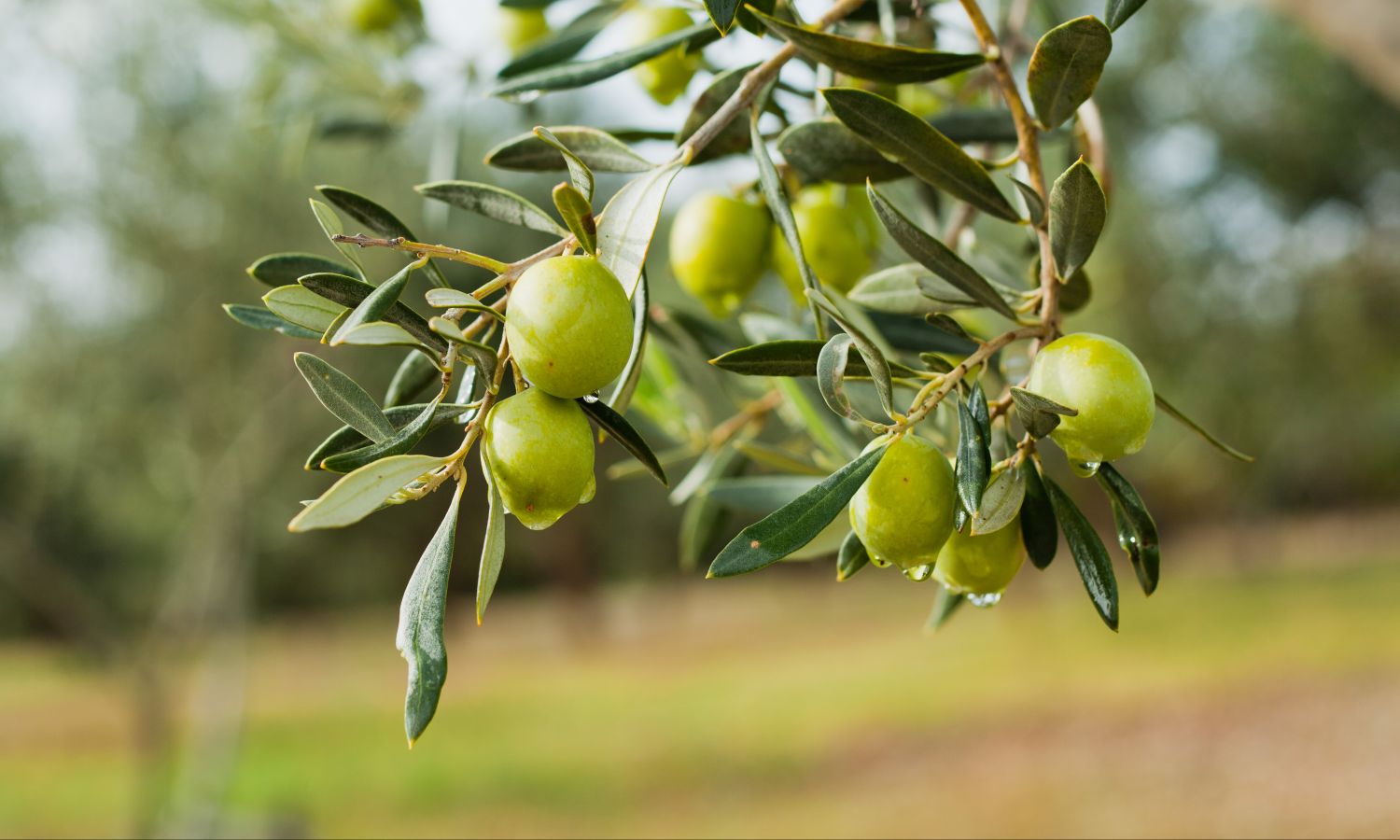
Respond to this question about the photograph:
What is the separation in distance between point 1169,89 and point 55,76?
10.3 meters

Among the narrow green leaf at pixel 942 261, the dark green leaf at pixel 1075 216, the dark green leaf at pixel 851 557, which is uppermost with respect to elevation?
the dark green leaf at pixel 1075 216

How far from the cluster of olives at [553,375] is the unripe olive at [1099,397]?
8.3 inches

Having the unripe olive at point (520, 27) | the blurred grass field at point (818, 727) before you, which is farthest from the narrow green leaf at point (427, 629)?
the blurred grass field at point (818, 727)

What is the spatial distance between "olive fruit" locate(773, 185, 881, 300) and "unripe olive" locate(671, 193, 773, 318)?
0.02m

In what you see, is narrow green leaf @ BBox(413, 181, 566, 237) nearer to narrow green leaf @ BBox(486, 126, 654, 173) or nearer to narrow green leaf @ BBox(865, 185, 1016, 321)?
narrow green leaf @ BBox(486, 126, 654, 173)

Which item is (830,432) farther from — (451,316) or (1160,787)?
(1160,787)

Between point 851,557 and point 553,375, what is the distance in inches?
8.8

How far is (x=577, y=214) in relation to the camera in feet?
1.55

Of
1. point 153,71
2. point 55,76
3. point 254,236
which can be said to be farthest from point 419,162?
point 55,76

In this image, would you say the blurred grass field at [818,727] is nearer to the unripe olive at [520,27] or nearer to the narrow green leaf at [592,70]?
the unripe olive at [520,27]

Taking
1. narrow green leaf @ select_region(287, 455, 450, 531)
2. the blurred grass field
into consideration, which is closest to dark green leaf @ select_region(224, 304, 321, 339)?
narrow green leaf @ select_region(287, 455, 450, 531)

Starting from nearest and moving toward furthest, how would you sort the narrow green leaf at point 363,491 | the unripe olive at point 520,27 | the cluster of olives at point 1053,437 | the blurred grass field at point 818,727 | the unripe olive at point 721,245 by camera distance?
the narrow green leaf at point 363,491, the cluster of olives at point 1053,437, the unripe olive at point 721,245, the unripe olive at point 520,27, the blurred grass field at point 818,727

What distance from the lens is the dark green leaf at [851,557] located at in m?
0.59

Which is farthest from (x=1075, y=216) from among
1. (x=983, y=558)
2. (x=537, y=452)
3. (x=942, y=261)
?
(x=537, y=452)
